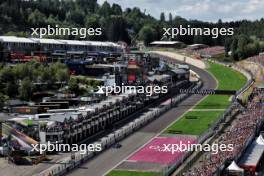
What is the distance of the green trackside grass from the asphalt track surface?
148cm

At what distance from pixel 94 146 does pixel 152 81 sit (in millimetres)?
44836

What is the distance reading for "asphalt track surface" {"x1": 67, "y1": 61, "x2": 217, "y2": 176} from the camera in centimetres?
5000

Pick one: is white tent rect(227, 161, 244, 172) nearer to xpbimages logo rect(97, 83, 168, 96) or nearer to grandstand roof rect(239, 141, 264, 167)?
grandstand roof rect(239, 141, 264, 167)

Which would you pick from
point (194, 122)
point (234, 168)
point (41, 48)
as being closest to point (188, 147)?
point (234, 168)

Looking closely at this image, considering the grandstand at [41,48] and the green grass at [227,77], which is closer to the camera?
the grandstand at [41,48]

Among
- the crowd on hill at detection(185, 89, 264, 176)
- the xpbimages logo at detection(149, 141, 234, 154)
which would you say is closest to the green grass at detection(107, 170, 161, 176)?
the crowd on hill at detection(185, 89, 264, 176)

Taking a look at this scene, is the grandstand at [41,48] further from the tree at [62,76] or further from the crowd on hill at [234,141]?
the crowd on hill at [234,141]

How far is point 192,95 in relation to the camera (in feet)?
333

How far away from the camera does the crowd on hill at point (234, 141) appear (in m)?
44.2

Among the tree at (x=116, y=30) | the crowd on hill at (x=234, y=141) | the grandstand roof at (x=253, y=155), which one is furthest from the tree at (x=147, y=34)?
the grandstand roof at (x=253, y=155)

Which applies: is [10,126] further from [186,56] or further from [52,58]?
[186,56]

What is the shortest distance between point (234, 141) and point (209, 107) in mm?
34611

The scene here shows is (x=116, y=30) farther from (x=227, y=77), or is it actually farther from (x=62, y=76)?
(x=62, y=76)

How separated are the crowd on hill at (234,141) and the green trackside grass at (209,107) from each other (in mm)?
6212
